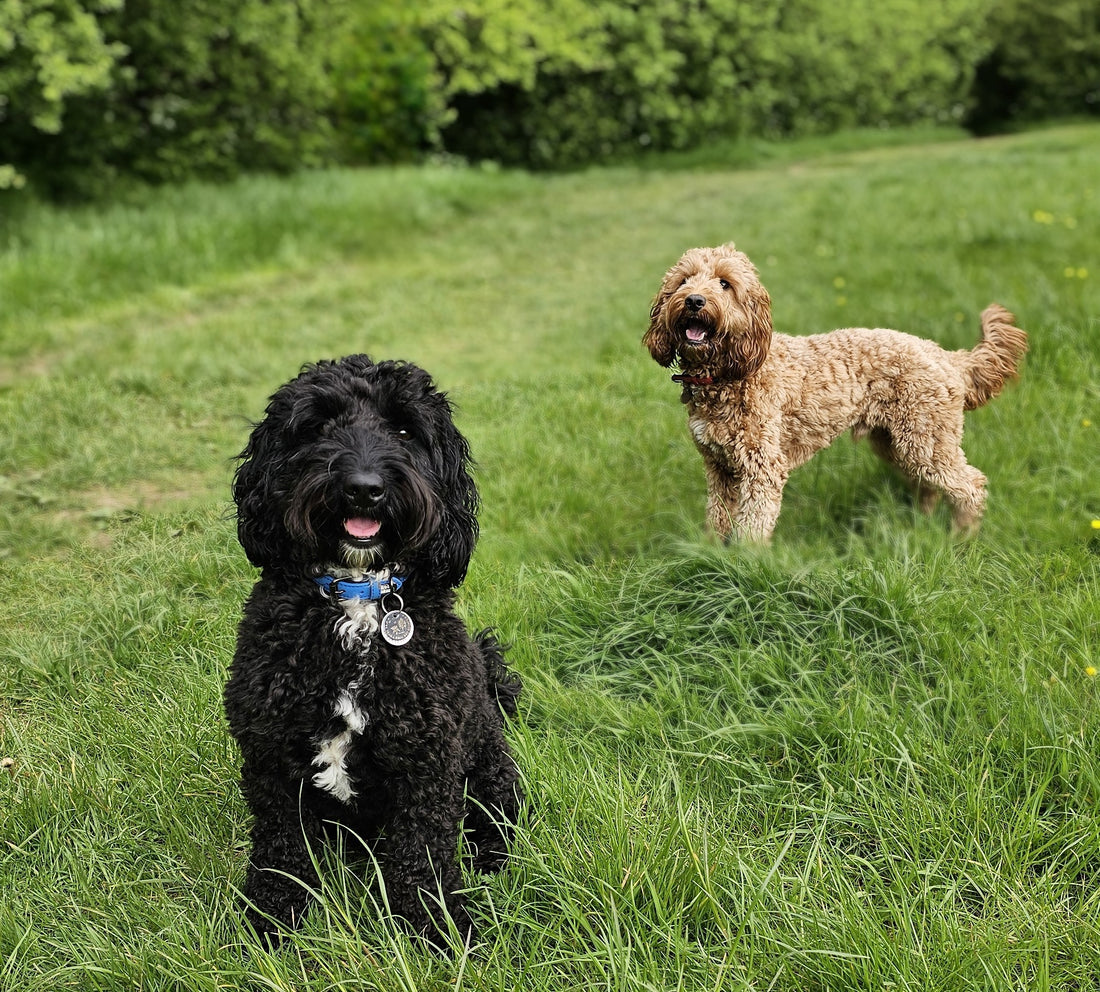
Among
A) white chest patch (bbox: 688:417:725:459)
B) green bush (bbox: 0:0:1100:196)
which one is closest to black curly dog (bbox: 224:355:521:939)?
white chest patch (bbox: 688:417:725:459)

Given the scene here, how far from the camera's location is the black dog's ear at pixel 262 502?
8.55ft

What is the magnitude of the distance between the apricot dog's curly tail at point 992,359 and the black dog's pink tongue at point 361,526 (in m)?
3.08

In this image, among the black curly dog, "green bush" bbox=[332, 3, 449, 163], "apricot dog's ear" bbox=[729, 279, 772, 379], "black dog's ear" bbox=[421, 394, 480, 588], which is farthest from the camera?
"green bush" bbox=[332, 3, 449, 163]

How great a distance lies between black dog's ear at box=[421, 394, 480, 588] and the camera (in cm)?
270

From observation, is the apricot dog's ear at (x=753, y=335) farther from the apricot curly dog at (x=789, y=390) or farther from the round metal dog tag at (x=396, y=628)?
the round metal dog tag at (x=396, y=628)

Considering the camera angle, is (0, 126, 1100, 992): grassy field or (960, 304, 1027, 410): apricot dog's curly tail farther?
(960, 304, 1027, 410): apricot dog's curly tail

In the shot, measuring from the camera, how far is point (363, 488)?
7.94ft

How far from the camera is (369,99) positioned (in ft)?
55.7

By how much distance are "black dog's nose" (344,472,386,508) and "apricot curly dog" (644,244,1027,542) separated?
1.66 metres

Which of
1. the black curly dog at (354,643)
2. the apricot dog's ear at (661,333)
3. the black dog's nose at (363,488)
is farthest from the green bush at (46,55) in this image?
the black dog's nose at (363,488)

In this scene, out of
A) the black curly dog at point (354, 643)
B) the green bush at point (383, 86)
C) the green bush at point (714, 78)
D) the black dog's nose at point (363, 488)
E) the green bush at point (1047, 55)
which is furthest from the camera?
the green bush at point (1047, 55)

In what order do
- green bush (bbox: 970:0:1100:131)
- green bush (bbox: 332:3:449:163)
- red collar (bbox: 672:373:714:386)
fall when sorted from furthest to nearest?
green bush (bbox: 970:0:1100:131)
green bush (bbox: 332:3:449:163)
red collar (bbox: 672:373:714:386)

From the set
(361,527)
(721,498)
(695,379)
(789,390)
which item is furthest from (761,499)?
(361,527)

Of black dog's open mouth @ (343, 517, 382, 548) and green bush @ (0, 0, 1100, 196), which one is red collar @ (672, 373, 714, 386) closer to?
black dog's open mouth @ (343, 517, 382, 548)
